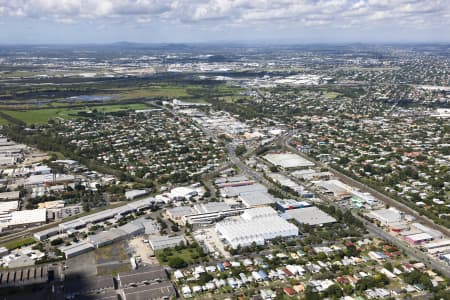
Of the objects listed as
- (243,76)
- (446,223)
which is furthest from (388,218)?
(243,76)

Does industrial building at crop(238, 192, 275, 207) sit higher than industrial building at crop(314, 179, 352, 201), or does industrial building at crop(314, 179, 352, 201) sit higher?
industrial building at crop(238, 192, 275, 207)

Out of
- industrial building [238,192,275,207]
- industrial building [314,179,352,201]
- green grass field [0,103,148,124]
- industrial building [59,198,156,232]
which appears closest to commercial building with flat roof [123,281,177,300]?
industrial building [59,198,156,232]

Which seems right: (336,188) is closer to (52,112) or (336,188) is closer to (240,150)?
(240,150)

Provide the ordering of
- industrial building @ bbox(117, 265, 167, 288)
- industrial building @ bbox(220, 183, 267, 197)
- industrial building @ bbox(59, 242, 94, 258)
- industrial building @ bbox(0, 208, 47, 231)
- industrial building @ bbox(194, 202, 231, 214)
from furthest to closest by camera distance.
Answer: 1. industrial building @ bbox(220, 183, 267, 197)
2. industrial building @ bbox(194, 202, 231, 214)
3. industrial building @ bbox(0, 208, 47, 231)
4. industrial building @ bbox(59, 242, 94, 258)
5. industrial building @ bbox(117, 265, 167, 288)

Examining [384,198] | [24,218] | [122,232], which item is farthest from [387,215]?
[24,218]

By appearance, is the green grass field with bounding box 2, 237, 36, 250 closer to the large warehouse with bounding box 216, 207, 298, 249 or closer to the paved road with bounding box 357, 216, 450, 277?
the large warehouse with bounding box 216, 207, 298, 249

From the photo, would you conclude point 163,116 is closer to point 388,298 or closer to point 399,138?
point 399,138
